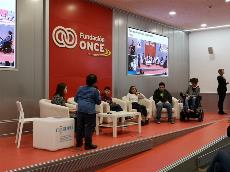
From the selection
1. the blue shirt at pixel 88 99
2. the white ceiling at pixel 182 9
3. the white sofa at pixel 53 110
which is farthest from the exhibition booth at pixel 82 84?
the white ceiling at pixel 182 9

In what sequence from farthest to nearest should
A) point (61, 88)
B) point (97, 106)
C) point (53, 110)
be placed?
1. point (97, 106)
2. point (61, 88)
3. point (53, 110)

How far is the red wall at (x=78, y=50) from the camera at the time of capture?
7809 millimetres

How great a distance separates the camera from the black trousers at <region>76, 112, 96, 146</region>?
540cm

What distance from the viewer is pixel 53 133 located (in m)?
5.25

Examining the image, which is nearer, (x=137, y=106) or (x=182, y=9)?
(x=137, y=106)

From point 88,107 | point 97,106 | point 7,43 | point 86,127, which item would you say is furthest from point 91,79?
point 7,43

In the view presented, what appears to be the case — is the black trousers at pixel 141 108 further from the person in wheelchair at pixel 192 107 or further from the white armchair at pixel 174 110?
the person in wheelchair at pixel 192 107

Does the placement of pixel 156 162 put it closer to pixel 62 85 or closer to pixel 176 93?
pixel 62 85

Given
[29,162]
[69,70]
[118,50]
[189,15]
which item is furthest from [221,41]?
[29,162]

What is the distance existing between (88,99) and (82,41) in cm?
348

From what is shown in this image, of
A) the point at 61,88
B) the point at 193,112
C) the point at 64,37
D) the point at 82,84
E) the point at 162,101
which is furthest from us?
the point at 193,112

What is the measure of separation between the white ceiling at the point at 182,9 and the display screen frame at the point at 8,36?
2.78 metres

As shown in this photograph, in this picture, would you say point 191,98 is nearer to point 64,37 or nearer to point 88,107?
point 64,37

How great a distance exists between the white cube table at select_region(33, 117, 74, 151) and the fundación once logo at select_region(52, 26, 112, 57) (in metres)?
2.93
